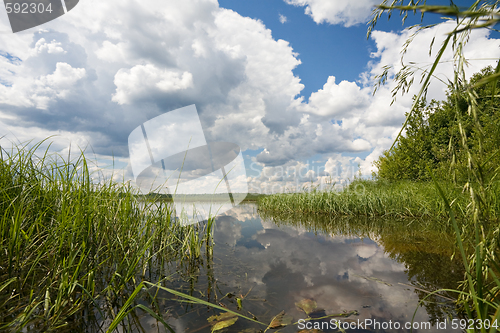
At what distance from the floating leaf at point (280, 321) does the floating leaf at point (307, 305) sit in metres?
0.14

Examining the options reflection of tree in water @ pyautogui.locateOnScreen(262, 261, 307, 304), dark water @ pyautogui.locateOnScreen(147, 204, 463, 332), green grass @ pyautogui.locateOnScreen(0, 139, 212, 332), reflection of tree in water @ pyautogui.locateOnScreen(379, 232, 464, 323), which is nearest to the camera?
green grass @ pyautogui.locateOnScreen(0, 139, 212, 332)

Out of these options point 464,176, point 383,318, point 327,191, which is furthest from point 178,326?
point 327,191

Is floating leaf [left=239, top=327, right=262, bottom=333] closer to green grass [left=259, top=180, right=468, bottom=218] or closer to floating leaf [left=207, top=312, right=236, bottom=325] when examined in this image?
floating leaf [left=207, top=312, right=236, bottom=325]

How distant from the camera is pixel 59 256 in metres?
1.42

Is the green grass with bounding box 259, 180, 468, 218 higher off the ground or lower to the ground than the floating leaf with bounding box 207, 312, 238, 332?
higher

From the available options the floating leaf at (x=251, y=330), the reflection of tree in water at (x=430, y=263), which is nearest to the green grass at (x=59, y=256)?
the floating leaf at (x=251, y=330)

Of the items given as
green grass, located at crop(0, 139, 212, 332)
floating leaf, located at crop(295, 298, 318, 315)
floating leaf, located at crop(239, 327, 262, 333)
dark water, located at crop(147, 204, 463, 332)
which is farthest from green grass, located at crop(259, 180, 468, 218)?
green grass, located at crop(0, 139, 212, 332)

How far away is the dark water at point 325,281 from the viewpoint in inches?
54.6

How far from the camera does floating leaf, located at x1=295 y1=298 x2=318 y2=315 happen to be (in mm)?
1471

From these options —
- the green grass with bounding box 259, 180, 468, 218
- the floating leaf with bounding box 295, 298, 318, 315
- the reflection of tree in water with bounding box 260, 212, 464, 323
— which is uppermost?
the green grass with bounding box 259, 180, 468, 218

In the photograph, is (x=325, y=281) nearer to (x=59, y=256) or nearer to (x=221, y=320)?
(x=221, y=320)

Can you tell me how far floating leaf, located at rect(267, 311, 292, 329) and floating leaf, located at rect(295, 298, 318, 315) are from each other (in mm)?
143

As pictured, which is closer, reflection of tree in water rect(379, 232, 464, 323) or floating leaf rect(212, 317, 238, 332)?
floating leaf rect(212, 317, 238, 332)

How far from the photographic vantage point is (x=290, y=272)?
2102 mm
